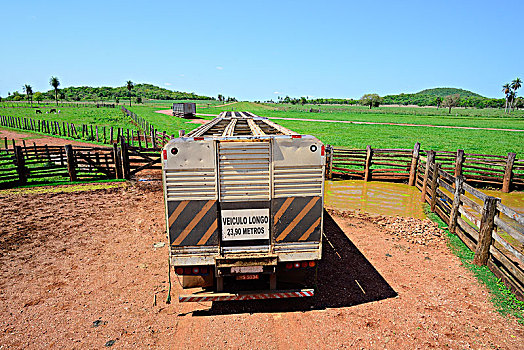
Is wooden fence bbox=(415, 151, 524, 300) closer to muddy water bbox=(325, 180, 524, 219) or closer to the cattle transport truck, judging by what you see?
muddy water bbox=(325, 180, 524, 219)

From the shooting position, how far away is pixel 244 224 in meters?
5.36

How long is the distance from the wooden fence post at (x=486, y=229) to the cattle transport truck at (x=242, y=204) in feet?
14.3

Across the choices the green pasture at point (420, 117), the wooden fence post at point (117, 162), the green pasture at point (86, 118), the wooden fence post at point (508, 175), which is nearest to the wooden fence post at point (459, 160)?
the wooden fence post at point (508, 175)

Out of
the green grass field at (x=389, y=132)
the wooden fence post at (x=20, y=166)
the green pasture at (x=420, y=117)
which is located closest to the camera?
the wooden fence post at (x=20, y=166)

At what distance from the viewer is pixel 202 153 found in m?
5.04

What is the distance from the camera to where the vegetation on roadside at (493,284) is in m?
5.66

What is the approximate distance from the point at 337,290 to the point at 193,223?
341 cm

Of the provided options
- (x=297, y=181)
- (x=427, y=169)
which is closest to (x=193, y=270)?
(x=297, y=181)

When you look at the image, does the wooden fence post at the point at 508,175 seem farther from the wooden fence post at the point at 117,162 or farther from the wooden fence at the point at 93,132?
the wooden fence at the point at 93,132

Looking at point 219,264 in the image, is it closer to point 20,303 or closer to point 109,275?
point 109,275

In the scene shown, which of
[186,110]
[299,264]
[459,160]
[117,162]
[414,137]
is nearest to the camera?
[299,264]

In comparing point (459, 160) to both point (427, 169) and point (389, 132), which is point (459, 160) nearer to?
point (427, 169)

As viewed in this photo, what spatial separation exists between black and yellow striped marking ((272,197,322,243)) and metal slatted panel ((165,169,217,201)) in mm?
1148

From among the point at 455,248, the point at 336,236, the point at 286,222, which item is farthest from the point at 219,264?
the point at 455,248
